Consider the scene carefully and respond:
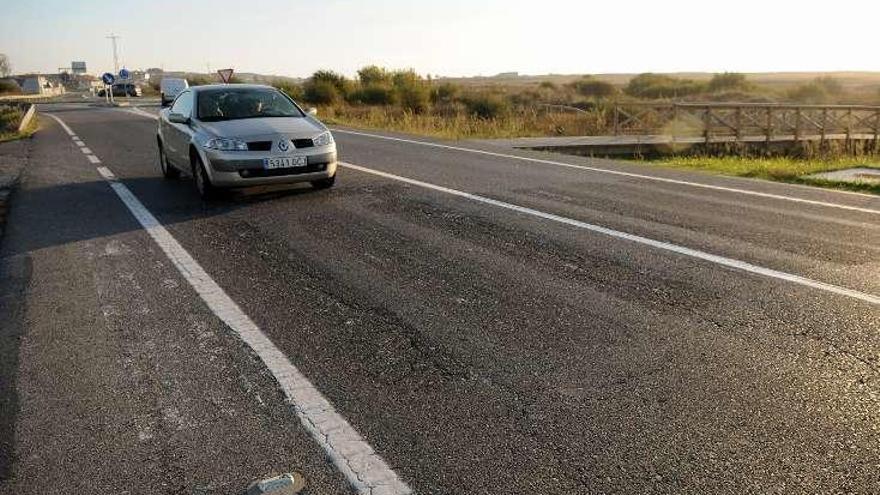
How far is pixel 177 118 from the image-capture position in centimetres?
945

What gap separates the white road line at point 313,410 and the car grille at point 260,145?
3203 mm

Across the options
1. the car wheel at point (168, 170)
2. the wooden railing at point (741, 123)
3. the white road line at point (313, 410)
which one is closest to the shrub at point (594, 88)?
the wooden railing at point (741, 123)

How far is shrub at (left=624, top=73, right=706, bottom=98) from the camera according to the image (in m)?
63.3

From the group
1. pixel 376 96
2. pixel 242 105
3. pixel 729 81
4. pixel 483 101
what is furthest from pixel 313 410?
pixel 729 81

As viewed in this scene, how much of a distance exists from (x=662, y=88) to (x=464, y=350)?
66987 mm

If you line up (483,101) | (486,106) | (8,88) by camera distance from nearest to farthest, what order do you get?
(486,106)
(483,101)
(8,88)

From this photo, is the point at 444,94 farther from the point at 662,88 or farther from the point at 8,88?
the point at 8,88

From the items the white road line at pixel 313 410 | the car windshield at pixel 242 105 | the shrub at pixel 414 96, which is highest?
the shrub at pixel 414 96

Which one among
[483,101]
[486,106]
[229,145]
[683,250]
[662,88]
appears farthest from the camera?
[662,88]

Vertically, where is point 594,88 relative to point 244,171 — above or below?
above

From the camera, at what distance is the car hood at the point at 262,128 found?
28.0 ft

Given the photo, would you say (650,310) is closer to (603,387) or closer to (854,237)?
(603,387)

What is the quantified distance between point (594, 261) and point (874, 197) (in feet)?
18.5

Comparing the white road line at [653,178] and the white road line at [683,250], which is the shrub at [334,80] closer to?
the white road line at [653,178]
